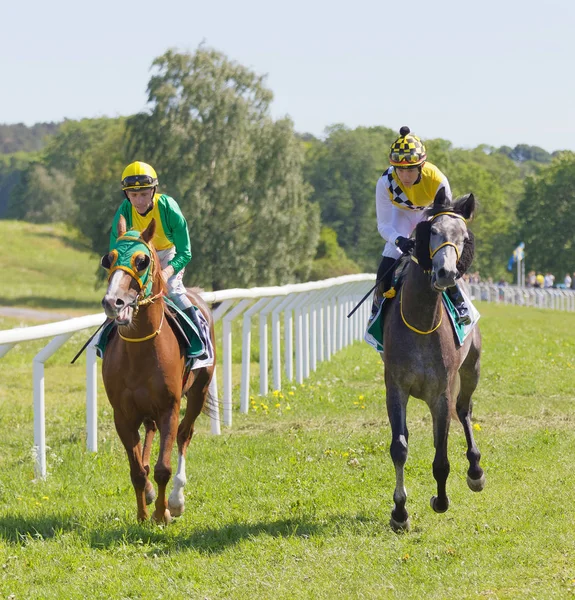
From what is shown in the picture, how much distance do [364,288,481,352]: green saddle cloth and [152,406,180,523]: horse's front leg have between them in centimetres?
154

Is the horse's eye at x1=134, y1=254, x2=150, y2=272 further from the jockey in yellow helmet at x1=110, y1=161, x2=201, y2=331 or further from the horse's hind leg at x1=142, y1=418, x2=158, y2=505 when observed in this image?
the horse's hind leg at x1=142, y1=418, x2=158, y2=505

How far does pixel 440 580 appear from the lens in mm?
5191

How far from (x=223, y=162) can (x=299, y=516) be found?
44.5 metres

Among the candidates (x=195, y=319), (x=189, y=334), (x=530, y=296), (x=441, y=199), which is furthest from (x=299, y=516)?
(x=530, y=296)

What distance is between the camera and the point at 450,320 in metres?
6.83

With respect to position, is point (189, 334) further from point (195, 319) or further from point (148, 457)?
point (148, 457)

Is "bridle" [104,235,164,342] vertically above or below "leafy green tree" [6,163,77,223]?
below

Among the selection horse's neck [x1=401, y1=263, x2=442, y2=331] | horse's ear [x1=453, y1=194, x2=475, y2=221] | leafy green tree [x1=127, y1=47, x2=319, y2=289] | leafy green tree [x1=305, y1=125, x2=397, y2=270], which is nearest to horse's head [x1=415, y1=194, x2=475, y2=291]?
horse's ear [x1=453, y1=194, x2=475, y2=221]

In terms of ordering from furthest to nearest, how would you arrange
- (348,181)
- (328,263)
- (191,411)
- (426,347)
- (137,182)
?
(348,181) < (328,263) < (191,411) < (137,182) < (426,347)

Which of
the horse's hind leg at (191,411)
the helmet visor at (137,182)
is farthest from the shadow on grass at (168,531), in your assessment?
the helmet visor at (137,182)

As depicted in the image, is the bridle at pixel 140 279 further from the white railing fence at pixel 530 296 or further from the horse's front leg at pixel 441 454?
the white railing fence at pixel 530 296

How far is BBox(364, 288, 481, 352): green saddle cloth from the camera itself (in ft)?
22.5

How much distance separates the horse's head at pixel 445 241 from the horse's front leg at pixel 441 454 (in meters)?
0.90

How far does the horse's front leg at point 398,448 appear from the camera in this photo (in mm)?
6203
